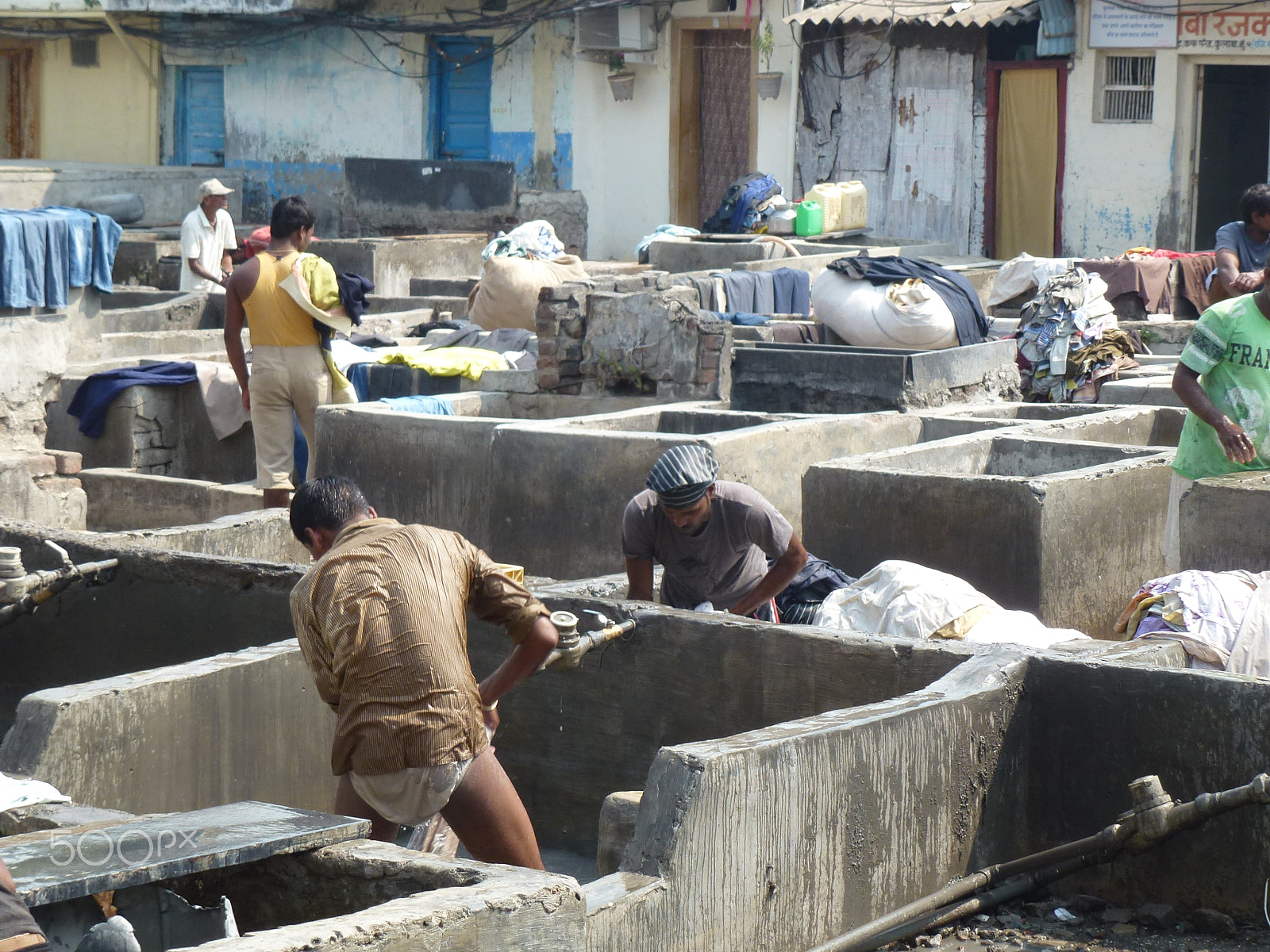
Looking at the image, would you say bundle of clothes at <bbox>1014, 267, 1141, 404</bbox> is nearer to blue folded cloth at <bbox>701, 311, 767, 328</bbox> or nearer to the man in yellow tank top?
blue folded cloth at <bbox>701, 311, 767, 328</bbox>

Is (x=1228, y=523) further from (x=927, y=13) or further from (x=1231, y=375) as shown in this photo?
(x=927, y=13)

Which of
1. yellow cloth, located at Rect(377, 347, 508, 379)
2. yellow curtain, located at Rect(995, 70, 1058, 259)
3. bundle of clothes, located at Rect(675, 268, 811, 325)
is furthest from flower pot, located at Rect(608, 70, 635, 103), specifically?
yellow cloth, located at Rect(377, 347, 508, 379)

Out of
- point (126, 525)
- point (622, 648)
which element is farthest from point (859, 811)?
point (126, 525)

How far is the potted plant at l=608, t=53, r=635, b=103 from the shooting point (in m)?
21.4

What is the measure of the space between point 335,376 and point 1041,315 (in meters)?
4.19

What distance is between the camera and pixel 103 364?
34.2 ft

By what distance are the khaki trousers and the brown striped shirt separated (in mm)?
4507

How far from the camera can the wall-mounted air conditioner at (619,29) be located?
Result: 20.9 metres


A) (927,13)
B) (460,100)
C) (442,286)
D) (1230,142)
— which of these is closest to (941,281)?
(442,286)

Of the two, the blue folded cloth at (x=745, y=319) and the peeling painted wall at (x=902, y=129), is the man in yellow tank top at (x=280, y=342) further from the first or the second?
the peeling painted wall at (x=902, y=129)

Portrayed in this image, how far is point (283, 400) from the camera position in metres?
8.65

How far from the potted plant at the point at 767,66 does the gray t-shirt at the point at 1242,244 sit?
1106 cm

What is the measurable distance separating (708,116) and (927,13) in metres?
3.89
